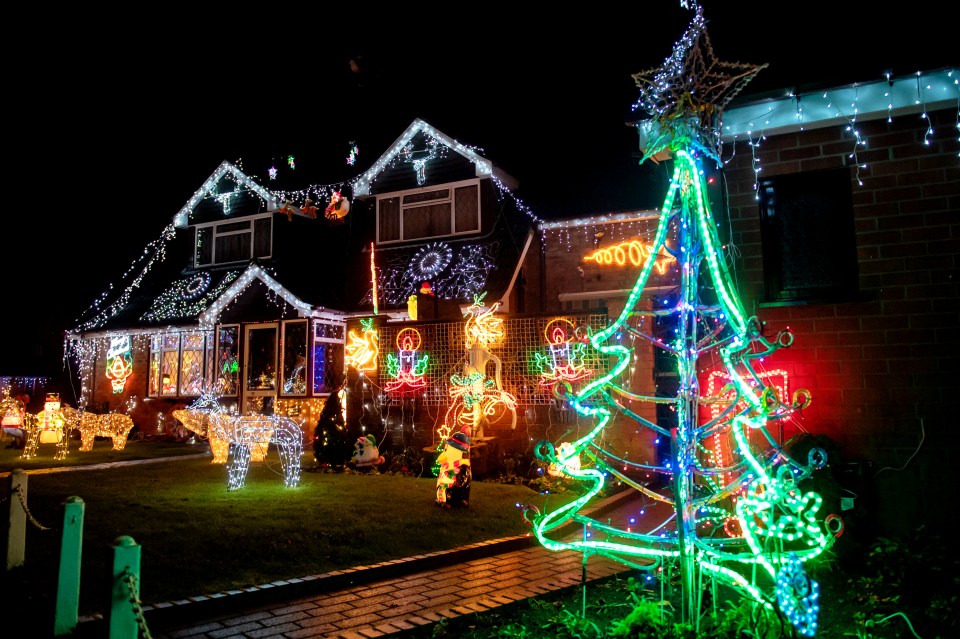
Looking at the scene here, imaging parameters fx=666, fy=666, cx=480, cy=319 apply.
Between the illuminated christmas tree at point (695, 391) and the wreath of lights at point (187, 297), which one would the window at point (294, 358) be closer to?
the wreath of lights at point (187, 297)

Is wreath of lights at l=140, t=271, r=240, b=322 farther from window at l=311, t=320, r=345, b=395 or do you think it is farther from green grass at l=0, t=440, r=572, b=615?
green grass at l=0, t=440, r=572, b=615

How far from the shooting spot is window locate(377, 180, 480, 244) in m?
17.9

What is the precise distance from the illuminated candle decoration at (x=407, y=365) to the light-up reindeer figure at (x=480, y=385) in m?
1.00

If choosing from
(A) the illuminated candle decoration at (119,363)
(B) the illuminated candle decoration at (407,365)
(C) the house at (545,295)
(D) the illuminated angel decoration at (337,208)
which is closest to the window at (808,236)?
(C) the house at (545,295)

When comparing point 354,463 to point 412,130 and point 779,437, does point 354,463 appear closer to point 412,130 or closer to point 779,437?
point 779,437

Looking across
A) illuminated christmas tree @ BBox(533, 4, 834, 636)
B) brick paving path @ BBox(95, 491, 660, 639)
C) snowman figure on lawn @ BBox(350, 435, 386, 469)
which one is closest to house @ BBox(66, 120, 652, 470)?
snowman figure on lawn @ BBox(350, 435, 386, 469)

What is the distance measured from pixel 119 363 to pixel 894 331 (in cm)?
2128

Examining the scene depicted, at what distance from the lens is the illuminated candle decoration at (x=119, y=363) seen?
21.0m

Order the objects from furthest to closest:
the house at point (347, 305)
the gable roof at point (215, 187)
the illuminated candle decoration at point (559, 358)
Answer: the gable roof at point (215, 187) < the house at point (347, 305) < the illuminated candle decoration at point (559, 358)

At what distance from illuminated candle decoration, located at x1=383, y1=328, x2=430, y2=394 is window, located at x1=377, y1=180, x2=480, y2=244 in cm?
477

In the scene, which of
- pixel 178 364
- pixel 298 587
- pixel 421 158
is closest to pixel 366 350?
pixel 421 158

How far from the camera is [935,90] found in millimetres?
6973

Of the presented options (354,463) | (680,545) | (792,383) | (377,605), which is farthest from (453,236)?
(680,545)

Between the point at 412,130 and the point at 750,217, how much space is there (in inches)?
501
